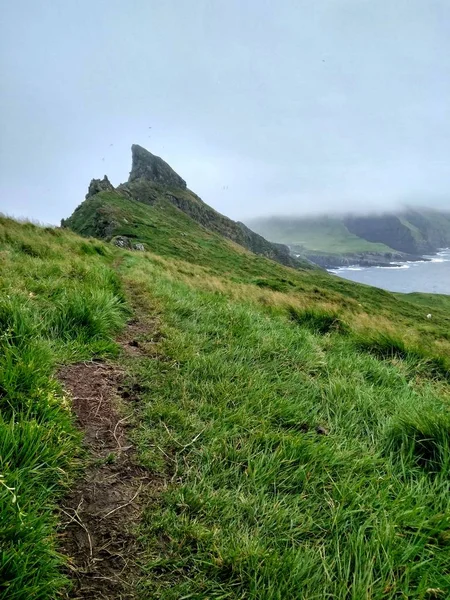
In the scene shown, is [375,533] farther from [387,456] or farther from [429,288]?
[429,288]

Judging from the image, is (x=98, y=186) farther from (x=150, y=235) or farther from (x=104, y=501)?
(x=104, y=501)

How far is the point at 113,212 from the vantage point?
77.1 metres

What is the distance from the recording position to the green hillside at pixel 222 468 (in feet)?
5.66

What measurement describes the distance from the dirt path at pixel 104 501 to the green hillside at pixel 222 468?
0.01m

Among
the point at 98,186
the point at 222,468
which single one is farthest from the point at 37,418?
the point at 98,186

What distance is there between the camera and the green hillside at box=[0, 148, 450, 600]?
173 cm

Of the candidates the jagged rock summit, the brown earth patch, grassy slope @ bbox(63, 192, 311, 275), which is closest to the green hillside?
the brown earth patch

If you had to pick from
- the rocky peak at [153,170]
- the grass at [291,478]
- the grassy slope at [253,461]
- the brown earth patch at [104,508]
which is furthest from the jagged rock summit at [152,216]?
the brown earth patch at [104,508]

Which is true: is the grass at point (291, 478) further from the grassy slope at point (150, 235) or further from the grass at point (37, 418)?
the grassy slope at point (150, 235)

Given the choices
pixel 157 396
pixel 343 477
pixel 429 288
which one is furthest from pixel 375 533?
pixel 429 288

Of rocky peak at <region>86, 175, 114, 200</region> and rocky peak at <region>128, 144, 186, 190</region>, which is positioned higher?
rocky peak at <region>128, 144, 186, 190</region>

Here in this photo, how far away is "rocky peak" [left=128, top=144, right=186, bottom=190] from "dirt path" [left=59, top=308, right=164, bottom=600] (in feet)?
587

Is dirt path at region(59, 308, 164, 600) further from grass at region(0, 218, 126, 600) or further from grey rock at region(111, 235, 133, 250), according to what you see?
grey rock at region(111, 235, 133, 250)

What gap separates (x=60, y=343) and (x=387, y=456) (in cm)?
388
